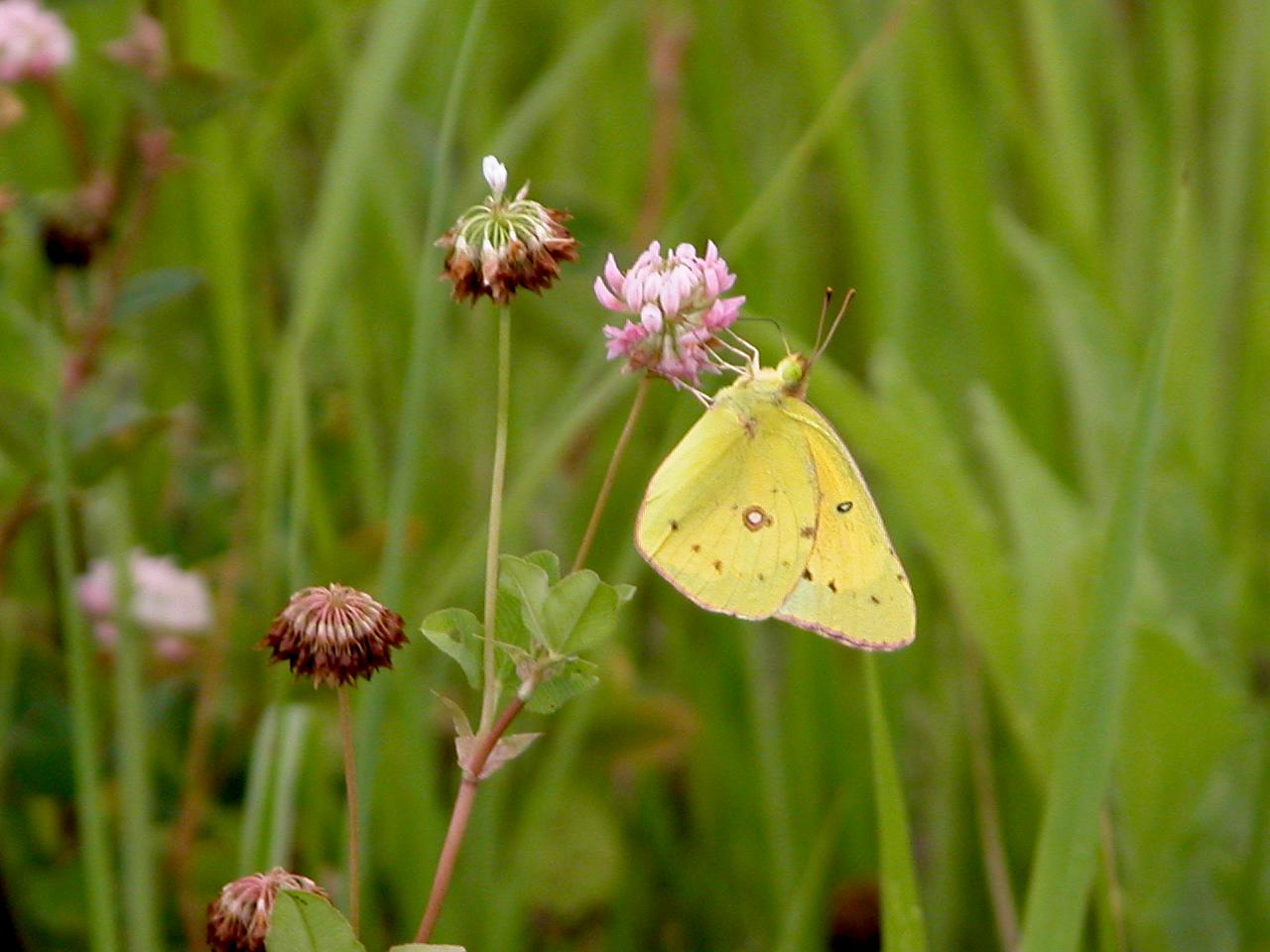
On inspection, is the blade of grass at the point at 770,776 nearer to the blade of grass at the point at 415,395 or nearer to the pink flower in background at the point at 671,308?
the blade of grass at the point at 415,395

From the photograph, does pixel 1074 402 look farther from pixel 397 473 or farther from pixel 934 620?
pixel 397 473

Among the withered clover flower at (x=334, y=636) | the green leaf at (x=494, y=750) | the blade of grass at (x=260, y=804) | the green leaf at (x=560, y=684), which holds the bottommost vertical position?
the blade of grass at (x=260, y=804)

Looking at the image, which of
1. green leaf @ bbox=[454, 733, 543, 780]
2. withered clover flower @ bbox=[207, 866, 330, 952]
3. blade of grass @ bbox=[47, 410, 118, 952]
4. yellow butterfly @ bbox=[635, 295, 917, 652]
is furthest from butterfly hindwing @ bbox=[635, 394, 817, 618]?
blade of grass @ bbox=[47, 410, 118, 952]

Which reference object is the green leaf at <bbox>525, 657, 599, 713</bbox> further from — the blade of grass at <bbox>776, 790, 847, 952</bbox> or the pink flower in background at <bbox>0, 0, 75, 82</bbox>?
the pink flower in background at <bbox>0, 0, 75, 82</bbox>

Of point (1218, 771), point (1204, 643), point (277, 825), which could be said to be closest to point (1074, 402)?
point (1204, 643)

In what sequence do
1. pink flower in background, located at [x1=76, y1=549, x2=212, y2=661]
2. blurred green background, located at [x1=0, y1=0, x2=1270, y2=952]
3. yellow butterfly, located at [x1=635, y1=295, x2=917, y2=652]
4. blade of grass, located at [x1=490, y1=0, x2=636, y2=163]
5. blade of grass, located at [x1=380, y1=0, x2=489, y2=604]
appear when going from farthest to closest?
blade of grass, located at [x1=490, y1=0, x2=636, y2=163] < pink flower in background, located at [x1=76, y1=549, x2=212, y2=661] < blurred green background, located at [x1=0, y1=0, x2=1270, y2=952] < blade of grass, located at [x1=380, y1=0, x2=489, y2=604] < yellow butterfly, located at [x1=635, y1=295, x2=917, y2=652]

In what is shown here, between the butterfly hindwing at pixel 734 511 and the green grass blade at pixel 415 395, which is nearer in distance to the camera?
the butterfly hindwing at pixel 734 511

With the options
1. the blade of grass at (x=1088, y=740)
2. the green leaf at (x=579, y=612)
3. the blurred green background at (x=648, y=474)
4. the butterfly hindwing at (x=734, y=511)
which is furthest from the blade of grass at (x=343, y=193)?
the blade of grass at (x=1088, y=740)
